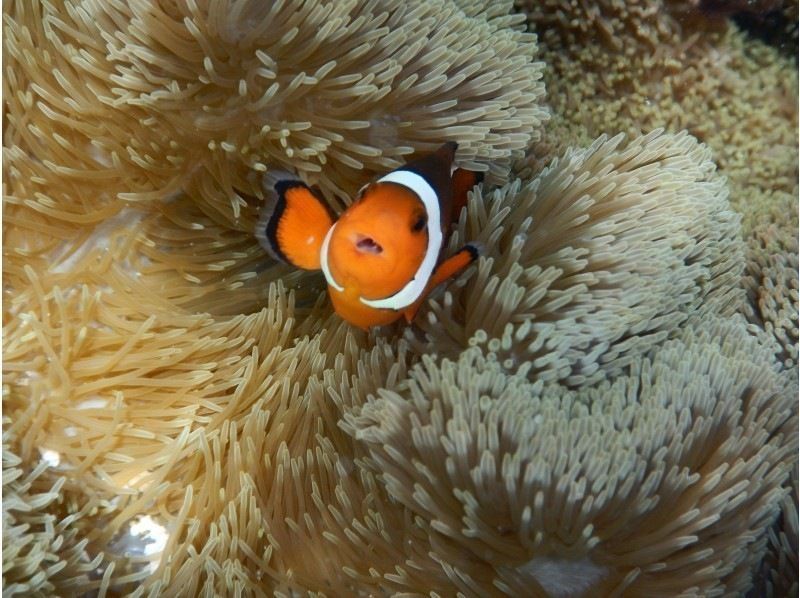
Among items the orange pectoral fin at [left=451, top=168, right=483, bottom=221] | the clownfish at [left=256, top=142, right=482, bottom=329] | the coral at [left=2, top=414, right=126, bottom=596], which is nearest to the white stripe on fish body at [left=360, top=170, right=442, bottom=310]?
the clownfish at [left=256, top=142, right=482, bottom=329]

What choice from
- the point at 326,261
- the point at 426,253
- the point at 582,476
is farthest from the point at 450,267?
the point at 582,476

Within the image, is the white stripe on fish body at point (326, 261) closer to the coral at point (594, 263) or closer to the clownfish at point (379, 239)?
the clownfish at point (379, 239)

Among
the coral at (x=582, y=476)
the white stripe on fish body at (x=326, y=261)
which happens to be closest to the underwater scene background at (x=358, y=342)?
the coral at (x=582, y=476)

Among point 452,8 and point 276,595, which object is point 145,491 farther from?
point 452,8

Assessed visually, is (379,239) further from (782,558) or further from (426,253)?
(782,558)

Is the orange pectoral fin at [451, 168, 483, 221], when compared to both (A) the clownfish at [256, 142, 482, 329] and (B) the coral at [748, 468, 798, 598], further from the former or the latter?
(B) the coral at [748, 468, 798, 598]
